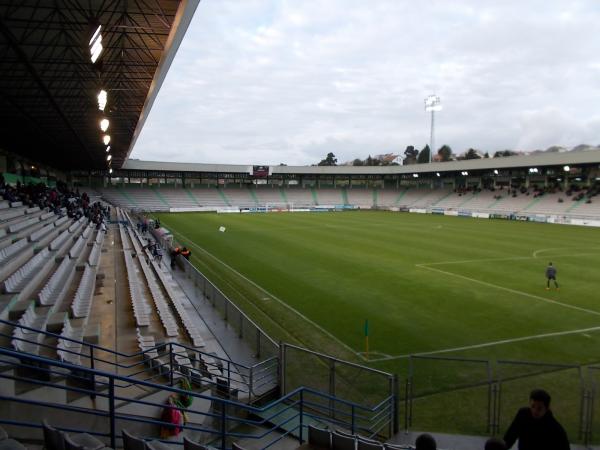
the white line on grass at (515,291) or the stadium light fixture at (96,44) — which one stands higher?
the stadium light fixture at (96,44)

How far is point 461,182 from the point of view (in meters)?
74.8

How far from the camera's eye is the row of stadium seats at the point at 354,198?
55969 mm

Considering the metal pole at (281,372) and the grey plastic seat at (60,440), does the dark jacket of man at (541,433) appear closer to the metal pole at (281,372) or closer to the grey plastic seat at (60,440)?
the grey plastic seat at (60,440)

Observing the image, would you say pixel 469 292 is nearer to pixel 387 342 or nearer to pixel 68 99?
pixel 387 342

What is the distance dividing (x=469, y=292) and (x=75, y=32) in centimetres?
1597

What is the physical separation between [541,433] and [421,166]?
237 ft

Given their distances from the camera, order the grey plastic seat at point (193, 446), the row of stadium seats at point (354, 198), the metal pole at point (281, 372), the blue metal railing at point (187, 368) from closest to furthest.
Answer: the grey plastic seat at point (193, 446), the blue metal railing at point (187, 368), the metal pole at point (281, 372), the row of stadium seats at point (354, 198)

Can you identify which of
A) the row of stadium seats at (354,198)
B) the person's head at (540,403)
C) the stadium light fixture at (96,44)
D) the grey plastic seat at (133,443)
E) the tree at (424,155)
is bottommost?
the grey plastic seat at (133,443)

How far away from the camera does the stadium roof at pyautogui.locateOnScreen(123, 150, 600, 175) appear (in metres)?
50.8

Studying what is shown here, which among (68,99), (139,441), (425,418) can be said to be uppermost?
(68,99)

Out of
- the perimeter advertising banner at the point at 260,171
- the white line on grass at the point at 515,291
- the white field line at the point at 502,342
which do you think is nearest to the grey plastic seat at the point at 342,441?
the white field line at the point at 502,342

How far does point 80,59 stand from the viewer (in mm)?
14797

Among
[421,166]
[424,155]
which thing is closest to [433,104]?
[421,166]

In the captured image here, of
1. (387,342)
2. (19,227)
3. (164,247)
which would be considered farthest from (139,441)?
(164,247)
